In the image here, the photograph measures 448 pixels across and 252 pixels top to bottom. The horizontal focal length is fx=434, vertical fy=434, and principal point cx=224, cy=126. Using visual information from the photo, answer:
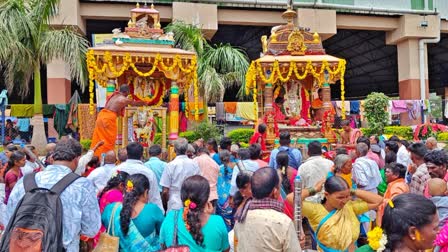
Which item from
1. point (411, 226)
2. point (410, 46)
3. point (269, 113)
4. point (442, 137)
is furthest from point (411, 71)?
point (411, 226)

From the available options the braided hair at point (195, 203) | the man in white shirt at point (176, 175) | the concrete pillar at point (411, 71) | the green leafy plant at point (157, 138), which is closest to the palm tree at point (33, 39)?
the green leafy plant at point (157, 138)

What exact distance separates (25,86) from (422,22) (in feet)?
58.4

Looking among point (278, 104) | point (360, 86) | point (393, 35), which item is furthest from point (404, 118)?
point (360, 86)

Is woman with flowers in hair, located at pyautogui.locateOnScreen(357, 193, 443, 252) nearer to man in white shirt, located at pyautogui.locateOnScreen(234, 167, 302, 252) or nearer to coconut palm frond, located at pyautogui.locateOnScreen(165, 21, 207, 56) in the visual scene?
man in white shirt, located at pyautogui.locateOnScreen(234, 167, 302, 252)

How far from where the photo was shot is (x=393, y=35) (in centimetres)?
2173

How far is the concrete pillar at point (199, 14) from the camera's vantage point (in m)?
18.5

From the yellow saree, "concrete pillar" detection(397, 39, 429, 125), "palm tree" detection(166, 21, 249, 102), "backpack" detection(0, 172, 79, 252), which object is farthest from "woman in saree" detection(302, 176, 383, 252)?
"concrete pillar" detection(397, 39, 429, 125)

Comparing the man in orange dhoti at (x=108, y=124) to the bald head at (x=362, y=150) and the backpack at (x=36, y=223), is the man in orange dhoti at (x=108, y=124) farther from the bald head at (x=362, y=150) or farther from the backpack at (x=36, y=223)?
the backpack at (x=36, y=223)

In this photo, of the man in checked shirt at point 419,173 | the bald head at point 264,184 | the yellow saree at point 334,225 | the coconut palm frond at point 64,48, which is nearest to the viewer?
the bald head at point 264,184

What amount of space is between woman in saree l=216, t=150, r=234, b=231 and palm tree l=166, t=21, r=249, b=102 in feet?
30.7

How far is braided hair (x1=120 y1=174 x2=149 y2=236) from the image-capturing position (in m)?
3.26

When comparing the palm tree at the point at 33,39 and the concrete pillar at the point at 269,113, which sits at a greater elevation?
the palm tree at the point at 33,39

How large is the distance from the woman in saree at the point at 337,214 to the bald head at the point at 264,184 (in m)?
0.51

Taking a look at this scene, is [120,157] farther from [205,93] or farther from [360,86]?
[360,86]
